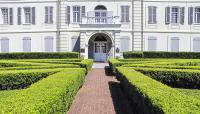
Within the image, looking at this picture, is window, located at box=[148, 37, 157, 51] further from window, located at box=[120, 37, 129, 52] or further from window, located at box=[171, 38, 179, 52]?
window, located at box=[120, 37, 129, 52]

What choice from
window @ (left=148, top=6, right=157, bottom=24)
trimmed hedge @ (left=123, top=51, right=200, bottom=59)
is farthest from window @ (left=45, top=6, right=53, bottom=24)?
trimmed hedge @ (left=123, top=51, right=200, bottom=59)

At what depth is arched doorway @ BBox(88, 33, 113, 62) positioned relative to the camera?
4003cm

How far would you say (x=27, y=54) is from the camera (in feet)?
120

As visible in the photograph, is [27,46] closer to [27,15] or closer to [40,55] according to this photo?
[27,15]

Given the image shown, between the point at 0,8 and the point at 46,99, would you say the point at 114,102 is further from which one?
the point at 0,8

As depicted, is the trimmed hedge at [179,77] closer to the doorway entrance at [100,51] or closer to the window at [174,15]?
the doorway entrance at [100,51]

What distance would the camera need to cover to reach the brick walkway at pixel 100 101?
1144 cm

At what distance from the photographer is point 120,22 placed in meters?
39.4

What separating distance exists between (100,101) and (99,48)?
90.0ft

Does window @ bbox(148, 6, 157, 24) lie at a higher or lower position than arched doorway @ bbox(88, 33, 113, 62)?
higher

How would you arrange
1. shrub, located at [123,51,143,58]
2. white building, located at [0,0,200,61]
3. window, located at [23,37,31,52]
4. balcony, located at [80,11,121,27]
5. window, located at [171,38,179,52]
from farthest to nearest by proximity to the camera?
window, located at [23,37,31,52]
window, located at [171,38,179,52]
white building, located at [0,0,200,61]
balcony, located at [80,11,121,27]
shrub, located at [123,51,143,58]

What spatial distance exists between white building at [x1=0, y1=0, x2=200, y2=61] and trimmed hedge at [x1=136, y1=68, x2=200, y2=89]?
74.1 ft

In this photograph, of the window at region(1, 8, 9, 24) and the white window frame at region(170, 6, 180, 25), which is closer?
the white window frame at region(170, 6, 180, 25)

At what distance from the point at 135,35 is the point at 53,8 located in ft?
30.8
